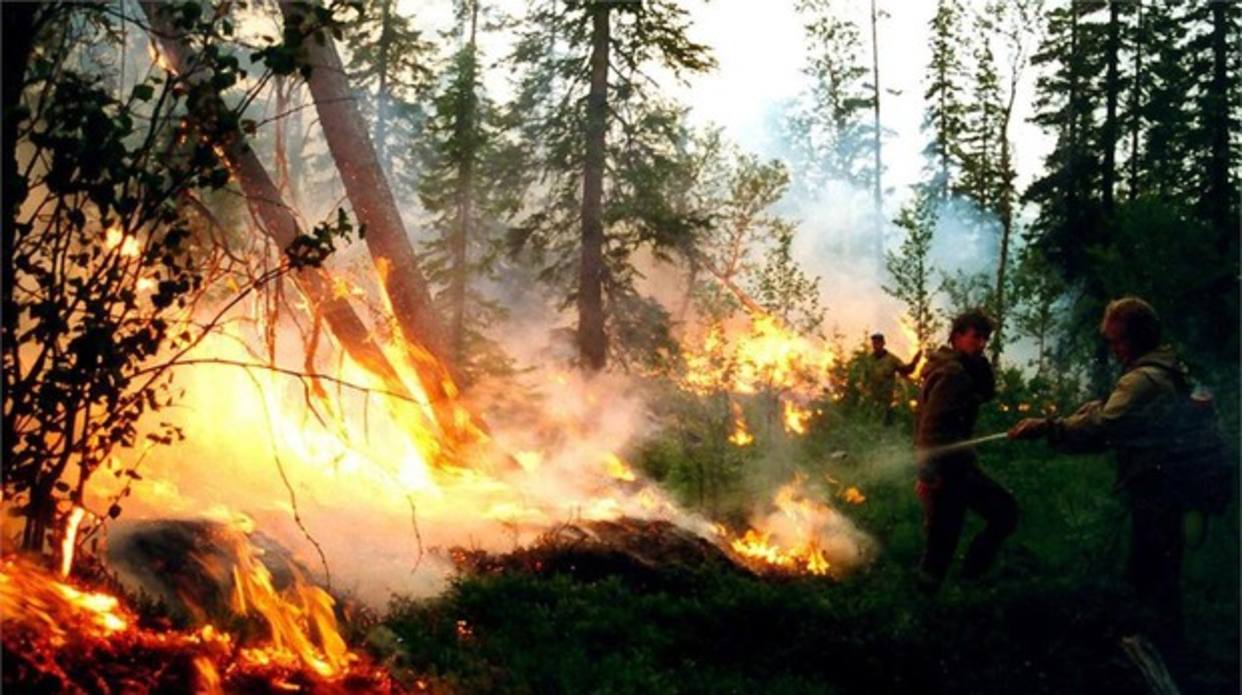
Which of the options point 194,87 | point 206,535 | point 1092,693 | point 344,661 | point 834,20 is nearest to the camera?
point 194,87

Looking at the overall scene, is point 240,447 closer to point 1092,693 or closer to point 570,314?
point 1092,693

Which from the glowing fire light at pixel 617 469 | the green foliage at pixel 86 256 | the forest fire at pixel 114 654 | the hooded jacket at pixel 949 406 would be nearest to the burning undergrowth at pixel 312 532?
the forest fire at pixel 114 654

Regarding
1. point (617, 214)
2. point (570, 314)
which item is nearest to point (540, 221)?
point (617, 214)

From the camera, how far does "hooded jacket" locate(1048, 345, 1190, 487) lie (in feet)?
20.5

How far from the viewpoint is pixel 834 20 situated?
3922 cm

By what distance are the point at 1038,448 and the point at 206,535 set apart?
13.0 m

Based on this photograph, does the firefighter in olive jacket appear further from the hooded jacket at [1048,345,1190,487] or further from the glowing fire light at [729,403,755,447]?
the hooded jacket at [1048,345,1190,487]

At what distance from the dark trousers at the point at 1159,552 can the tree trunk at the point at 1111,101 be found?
18.1 metres

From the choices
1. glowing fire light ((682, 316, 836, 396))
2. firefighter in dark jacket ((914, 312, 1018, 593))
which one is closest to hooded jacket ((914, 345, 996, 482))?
firefighter in dark jacket ((914, 312, 1018, 593))

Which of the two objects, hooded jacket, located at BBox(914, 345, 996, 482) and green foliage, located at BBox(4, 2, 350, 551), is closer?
green foliage, located at BBox(4, 2, 350, 551)

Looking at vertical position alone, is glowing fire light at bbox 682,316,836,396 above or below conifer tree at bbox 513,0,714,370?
below

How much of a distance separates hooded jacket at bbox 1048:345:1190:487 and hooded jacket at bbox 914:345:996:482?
3.46 feet

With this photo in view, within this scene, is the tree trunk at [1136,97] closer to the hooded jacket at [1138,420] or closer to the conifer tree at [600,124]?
the conifer tree at [600,124]

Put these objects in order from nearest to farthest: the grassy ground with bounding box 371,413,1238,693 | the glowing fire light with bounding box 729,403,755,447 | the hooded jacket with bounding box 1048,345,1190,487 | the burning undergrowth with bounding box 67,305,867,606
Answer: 1. the grassy ground with bounding box 371,413,1238,693
2. the hooded jacket with bounding box 1048,345,1190,487
3. the burning undergrowth with bounding box 67,305,867,606
4. the glowing fire light with bounding box 729,403,755,447
